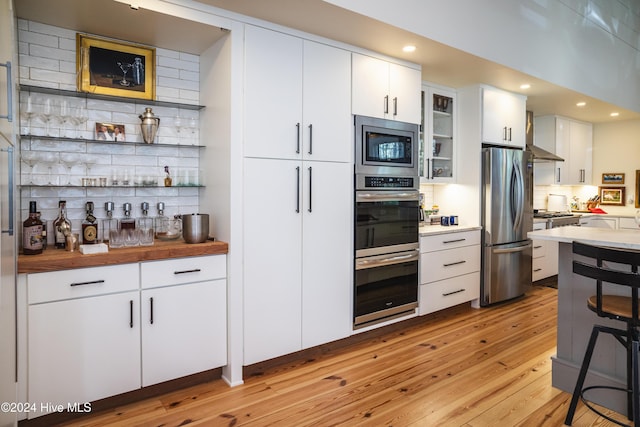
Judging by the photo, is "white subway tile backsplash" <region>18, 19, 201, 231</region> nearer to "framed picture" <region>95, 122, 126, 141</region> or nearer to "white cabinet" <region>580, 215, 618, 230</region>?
"framed picture" <region>95, 122, 126, 141</region>

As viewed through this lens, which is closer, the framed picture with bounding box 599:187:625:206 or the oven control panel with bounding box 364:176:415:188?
the oven control panel with bounding box 364:176:415:188

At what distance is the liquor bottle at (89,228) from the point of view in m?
2.50

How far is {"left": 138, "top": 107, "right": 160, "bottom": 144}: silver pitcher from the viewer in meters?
2.72

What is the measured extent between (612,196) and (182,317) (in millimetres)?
6914

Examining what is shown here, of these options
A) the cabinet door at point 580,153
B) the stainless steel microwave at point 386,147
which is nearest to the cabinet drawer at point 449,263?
the stainless steel microwave at point 386,147

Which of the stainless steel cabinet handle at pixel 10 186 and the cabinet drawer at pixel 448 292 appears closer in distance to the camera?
the stainless steel cabinet handle at pixel 10 186

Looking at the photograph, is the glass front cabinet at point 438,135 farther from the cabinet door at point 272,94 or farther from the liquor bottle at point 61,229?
the liquor bottle at point 61,229

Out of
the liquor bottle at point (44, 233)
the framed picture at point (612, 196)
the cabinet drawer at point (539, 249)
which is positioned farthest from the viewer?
the framed picture at point (612, 196)

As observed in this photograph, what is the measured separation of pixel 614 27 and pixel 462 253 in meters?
3.84

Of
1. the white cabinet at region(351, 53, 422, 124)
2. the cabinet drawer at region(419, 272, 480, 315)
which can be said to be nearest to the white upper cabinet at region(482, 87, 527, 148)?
the white cabinet at region(351, 53, 422, 124)

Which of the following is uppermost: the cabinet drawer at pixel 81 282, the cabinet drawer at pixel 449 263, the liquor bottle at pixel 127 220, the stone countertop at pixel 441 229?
the liquor bottle at pixel 127 220

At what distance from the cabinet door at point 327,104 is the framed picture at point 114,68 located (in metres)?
1.08

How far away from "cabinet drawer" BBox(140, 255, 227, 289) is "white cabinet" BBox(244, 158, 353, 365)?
0.18m

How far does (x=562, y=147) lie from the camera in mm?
6082
